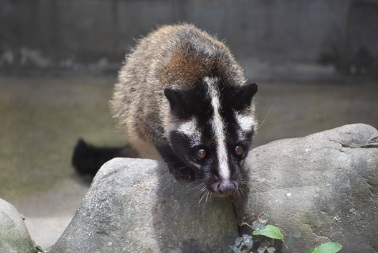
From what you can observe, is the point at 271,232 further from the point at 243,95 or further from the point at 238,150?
the point at 243,95

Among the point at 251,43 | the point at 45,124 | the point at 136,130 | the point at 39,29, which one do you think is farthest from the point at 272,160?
the point at 39,29

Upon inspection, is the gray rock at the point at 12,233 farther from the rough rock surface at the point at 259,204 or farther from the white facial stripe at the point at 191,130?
the white facial stripe at the point at 191,130

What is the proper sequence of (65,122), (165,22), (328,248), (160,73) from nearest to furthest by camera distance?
(328,248) < (160,73) < (65,122) < (165,22)

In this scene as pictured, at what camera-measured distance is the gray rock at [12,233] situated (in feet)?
16.8

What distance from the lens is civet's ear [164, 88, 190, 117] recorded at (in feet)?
15.6

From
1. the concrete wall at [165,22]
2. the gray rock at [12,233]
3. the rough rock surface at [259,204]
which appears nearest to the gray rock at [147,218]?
the rough rock surface at [259,204]

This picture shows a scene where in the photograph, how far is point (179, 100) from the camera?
4758 mm

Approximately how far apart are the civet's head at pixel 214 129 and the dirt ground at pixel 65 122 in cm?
204

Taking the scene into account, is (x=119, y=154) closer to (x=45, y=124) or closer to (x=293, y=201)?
(x=45, y=124)

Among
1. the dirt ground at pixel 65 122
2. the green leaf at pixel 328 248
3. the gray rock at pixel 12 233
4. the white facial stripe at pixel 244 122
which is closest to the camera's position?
the green leaf at pixel 328 248

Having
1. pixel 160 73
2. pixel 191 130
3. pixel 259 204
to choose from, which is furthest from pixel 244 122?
pixel 160 73

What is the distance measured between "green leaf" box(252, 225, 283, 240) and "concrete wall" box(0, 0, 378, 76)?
21.1 feet

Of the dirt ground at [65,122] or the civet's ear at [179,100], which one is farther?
the dirt ground at [65,122]

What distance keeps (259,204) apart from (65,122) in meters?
4.91
